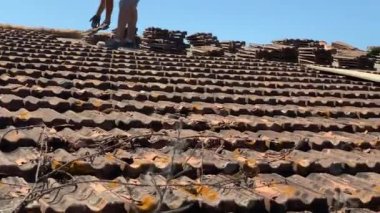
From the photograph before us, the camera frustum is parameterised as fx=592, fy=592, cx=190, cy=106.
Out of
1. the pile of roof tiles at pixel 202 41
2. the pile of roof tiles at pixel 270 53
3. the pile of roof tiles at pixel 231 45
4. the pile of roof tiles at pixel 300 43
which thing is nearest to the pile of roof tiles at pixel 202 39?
the pile of roof tiles at pixel 202 41

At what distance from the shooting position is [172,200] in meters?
3.08

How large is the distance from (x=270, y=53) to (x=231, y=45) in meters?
1.45

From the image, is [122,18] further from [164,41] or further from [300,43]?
[300,43]

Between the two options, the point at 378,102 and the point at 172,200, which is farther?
the point at 378,102

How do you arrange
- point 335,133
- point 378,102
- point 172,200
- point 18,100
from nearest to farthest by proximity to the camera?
1. point 172,200
2. point 18,100
3. point 335,133
4. point 378,102

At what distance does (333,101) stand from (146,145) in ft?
10.6

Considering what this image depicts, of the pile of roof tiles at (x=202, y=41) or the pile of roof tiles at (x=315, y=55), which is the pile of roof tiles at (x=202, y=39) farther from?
the pile of roof tiles at (x=315, y=55)

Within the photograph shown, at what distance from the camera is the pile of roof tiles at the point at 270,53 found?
1153 centimetres

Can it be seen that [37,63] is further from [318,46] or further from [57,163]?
[318,46]

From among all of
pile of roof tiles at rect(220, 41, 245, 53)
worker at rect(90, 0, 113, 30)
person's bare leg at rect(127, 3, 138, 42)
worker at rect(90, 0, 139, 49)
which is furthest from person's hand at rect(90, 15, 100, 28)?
pile of roof tiles at rect(220, 41, 245, 53)

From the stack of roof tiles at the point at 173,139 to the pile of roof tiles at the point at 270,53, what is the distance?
12.5ft

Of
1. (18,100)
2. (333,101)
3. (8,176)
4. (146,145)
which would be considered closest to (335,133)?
(333,101)

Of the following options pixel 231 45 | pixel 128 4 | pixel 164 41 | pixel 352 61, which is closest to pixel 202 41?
pixel 231 45

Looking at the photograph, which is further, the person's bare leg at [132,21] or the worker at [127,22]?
the person's bare leg at [132,21]
